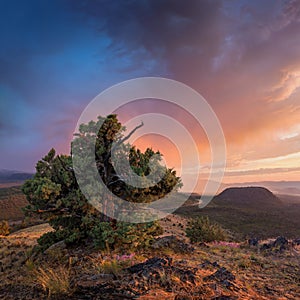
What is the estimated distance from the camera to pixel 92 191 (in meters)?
13.0

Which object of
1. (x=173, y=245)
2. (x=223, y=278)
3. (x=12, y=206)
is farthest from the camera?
Result: (x=12, y=206)

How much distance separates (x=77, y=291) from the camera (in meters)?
6.80

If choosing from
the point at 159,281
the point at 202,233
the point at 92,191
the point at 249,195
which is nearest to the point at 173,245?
the point at 92,191

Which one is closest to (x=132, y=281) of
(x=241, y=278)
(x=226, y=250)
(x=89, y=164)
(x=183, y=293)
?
(x=183, y=293)

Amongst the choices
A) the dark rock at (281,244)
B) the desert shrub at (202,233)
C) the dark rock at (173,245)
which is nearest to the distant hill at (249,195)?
the desert shrub at (202,233)

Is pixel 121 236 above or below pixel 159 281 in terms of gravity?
above

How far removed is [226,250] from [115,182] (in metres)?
6.85

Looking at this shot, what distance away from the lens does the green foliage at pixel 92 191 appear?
12.5 metres

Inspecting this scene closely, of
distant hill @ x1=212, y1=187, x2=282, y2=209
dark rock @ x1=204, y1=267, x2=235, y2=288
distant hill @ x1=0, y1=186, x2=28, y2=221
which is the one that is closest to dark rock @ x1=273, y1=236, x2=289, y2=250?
dark rock @ x1=204, y1=267, x2=235, y2=288

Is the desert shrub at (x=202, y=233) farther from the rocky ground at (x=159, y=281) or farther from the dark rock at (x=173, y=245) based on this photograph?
the rocky ground at (x=159, y=281)

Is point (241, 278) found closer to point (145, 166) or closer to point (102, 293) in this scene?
point (102, 293)

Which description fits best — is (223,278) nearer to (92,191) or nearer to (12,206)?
(92,191)

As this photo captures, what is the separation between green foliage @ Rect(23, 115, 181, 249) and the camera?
1250cm

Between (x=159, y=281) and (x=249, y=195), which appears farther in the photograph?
(x=249, y=195)
